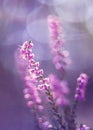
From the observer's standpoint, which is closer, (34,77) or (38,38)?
(34,77)

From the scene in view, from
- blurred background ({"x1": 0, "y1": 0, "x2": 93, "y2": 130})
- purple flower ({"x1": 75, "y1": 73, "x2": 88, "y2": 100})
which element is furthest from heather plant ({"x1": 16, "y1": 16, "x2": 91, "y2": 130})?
blurred background ({"x1": 0, "y1": 0, "x2": 93, "y2": 130})

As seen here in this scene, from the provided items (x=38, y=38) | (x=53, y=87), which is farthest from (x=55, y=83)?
(x=38, y=38)

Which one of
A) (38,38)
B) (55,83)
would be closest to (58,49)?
(55,83)

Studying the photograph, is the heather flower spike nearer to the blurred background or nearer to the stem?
the stem

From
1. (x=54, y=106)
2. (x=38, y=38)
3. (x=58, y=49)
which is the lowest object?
(x=54, y=106)

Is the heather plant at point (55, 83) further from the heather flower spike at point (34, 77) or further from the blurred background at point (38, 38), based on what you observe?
the blurred background at point (38, 38)

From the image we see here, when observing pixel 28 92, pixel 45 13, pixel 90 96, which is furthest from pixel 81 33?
pixel 28 92

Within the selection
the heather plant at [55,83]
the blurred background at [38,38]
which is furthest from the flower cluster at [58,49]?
the blurred background at [38,38]

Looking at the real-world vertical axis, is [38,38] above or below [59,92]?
above

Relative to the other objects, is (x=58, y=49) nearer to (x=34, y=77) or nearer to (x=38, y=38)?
(x=34, y=77)
